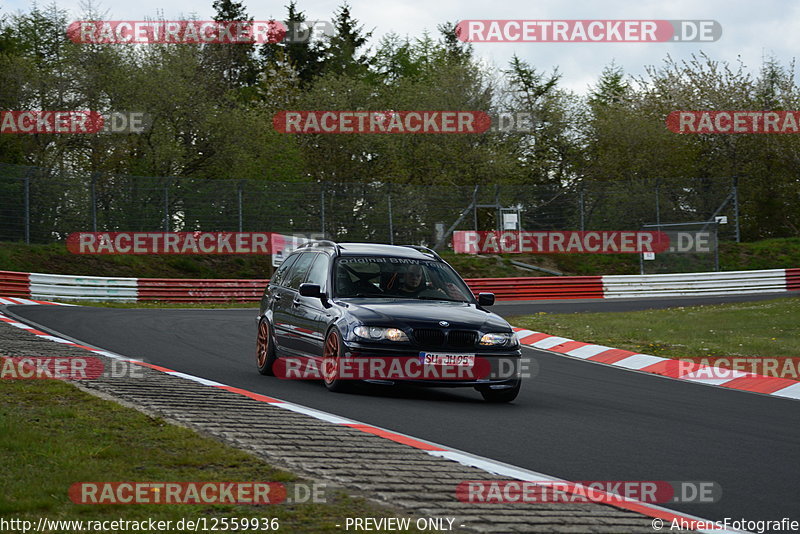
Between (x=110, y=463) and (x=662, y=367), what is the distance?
33.9ft

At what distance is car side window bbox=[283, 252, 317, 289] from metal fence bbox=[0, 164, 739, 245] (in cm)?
2101

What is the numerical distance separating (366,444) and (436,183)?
46532 millimetres

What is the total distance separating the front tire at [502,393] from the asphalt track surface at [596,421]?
6.9 inches

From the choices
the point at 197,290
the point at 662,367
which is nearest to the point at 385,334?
the point at 662,367

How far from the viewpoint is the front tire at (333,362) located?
1044cm

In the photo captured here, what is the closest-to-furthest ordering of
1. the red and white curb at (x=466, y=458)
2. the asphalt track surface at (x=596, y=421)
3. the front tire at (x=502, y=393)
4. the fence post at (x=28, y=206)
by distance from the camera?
the red and white curb at (x=466, y=458), the asphalt track surface at (x=596, y=421), the front tire at (x=502, y=393), the fence post at (x=28, y=206)

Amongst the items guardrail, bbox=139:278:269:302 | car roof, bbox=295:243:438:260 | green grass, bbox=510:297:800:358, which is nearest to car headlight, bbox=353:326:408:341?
car roof, bbox=295:243:438:260

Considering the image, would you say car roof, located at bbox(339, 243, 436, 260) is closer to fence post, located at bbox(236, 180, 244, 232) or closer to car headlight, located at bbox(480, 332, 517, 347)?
car headlight, located at bbox(480, 332, 517, 347)

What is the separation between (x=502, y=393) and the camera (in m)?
10.6

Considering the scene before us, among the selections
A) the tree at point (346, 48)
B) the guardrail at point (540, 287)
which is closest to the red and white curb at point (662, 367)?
the guardrail at point (540, 287)

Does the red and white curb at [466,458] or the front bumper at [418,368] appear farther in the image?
the front bumper at [418,368]

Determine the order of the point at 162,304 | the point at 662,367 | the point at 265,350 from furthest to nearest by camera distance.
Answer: the point at 162,304 < the point at 662,367 < the point at 265,350

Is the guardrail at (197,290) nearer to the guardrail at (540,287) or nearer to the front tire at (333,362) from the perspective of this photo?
the guardrail at (540,287)

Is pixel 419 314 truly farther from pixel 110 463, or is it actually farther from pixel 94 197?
pixel 94 197
